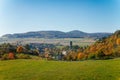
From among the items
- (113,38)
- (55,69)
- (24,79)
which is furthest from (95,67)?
(113,38)

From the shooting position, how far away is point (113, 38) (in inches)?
6102

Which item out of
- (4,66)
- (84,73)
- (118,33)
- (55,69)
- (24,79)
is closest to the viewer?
(24,79)

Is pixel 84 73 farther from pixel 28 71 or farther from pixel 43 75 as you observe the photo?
pixel 28 71

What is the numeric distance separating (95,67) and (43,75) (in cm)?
663

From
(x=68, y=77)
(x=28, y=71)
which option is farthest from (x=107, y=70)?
(x=28, y=71)

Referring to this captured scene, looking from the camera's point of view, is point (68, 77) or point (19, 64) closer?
point (68, 77)

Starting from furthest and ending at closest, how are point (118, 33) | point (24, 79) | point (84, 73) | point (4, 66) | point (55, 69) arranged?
point (118, 33)
point (4, 66)
point (55, 69)
point (84, 73)
point (24, 79)

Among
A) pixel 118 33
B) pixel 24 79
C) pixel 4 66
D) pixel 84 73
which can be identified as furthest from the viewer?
pixel 118 33

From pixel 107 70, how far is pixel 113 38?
129 metres

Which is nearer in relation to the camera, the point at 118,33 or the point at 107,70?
the point at 107,70

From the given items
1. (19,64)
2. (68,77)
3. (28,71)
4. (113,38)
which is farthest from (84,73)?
(113,38)

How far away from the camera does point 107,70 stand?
2852 cm

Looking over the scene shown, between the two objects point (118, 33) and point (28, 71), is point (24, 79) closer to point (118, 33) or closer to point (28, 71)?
point (28, 71)

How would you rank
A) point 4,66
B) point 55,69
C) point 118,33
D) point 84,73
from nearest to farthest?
point 84,73 < point 55,69 < point 4,66 < point 118,33
